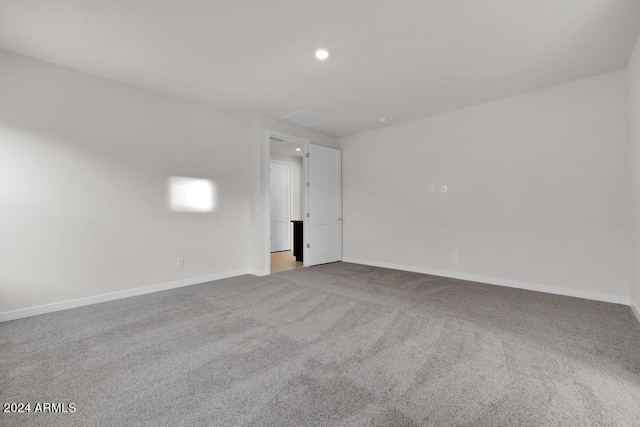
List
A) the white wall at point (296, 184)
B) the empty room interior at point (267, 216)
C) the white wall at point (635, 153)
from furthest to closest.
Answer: the white wall at point (296, 184) → the white wall at point (635, 153) → the empty room interior at point (267, 216)

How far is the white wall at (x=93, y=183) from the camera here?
9.18 feet

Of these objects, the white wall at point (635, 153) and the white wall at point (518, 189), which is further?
the white wall at point (518, 189)

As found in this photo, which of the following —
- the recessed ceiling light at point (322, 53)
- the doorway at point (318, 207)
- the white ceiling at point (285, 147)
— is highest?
the recessed ceiling light at point (322, 53)

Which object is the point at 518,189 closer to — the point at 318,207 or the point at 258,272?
the point at 318,207

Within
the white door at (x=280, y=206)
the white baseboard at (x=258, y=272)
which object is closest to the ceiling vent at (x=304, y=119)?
the white baseboard at (x=258, y=272)

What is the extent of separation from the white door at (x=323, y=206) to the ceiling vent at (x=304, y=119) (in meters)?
0.50

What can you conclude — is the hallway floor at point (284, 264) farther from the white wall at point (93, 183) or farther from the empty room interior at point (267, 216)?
the white wall at point (93, 183)

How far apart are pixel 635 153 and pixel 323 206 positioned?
428 cm

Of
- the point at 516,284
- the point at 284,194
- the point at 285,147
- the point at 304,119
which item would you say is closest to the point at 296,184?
the point at 284,194

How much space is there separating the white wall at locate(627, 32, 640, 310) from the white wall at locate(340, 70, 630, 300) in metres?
0.25

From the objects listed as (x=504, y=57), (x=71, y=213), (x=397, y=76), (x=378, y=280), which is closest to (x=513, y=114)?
(x=504, y=57)

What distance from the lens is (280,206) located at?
789 centimetres

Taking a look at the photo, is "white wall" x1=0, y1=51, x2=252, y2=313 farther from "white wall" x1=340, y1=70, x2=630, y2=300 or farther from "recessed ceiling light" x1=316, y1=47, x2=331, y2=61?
"white wall" x1=340, y1=70, x2=630, y2=300

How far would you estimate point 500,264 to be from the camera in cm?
402
